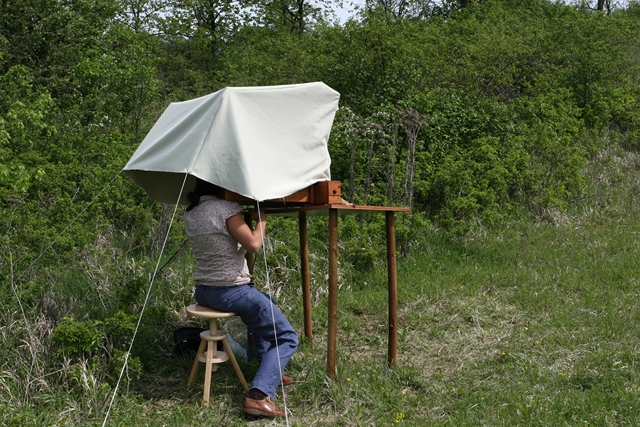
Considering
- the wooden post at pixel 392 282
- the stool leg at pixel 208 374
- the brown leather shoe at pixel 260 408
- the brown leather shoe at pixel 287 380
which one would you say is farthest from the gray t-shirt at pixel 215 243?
the wooden post at pixel 392 282

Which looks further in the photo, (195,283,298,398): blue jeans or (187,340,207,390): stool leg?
(187,340,207,390): stool leg

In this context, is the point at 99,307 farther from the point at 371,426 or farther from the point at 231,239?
the point at 371,426

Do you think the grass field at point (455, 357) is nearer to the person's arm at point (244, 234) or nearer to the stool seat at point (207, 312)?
the stool seat at point (207, 312)

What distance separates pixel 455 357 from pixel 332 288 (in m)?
1.41

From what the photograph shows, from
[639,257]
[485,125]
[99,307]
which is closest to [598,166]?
[485,125]

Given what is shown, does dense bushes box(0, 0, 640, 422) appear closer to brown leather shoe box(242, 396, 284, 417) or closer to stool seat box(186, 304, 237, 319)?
stool seat box(186, 304, 237, 319)

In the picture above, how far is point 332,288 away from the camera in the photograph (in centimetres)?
434

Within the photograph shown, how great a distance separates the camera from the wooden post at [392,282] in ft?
15.3

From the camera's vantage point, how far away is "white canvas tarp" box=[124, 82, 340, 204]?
394 cm

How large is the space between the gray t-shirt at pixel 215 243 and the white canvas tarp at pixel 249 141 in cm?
22

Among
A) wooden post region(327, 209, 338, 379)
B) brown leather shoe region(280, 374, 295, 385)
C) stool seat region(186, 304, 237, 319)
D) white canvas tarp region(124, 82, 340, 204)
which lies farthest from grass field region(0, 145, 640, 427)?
white canvas tarp region(124, 82, 340, 204)

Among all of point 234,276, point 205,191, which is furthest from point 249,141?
point 234,276

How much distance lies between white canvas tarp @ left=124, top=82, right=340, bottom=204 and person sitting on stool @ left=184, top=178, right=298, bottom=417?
232 millimetres

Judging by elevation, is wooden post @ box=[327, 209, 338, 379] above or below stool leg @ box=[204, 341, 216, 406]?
above
